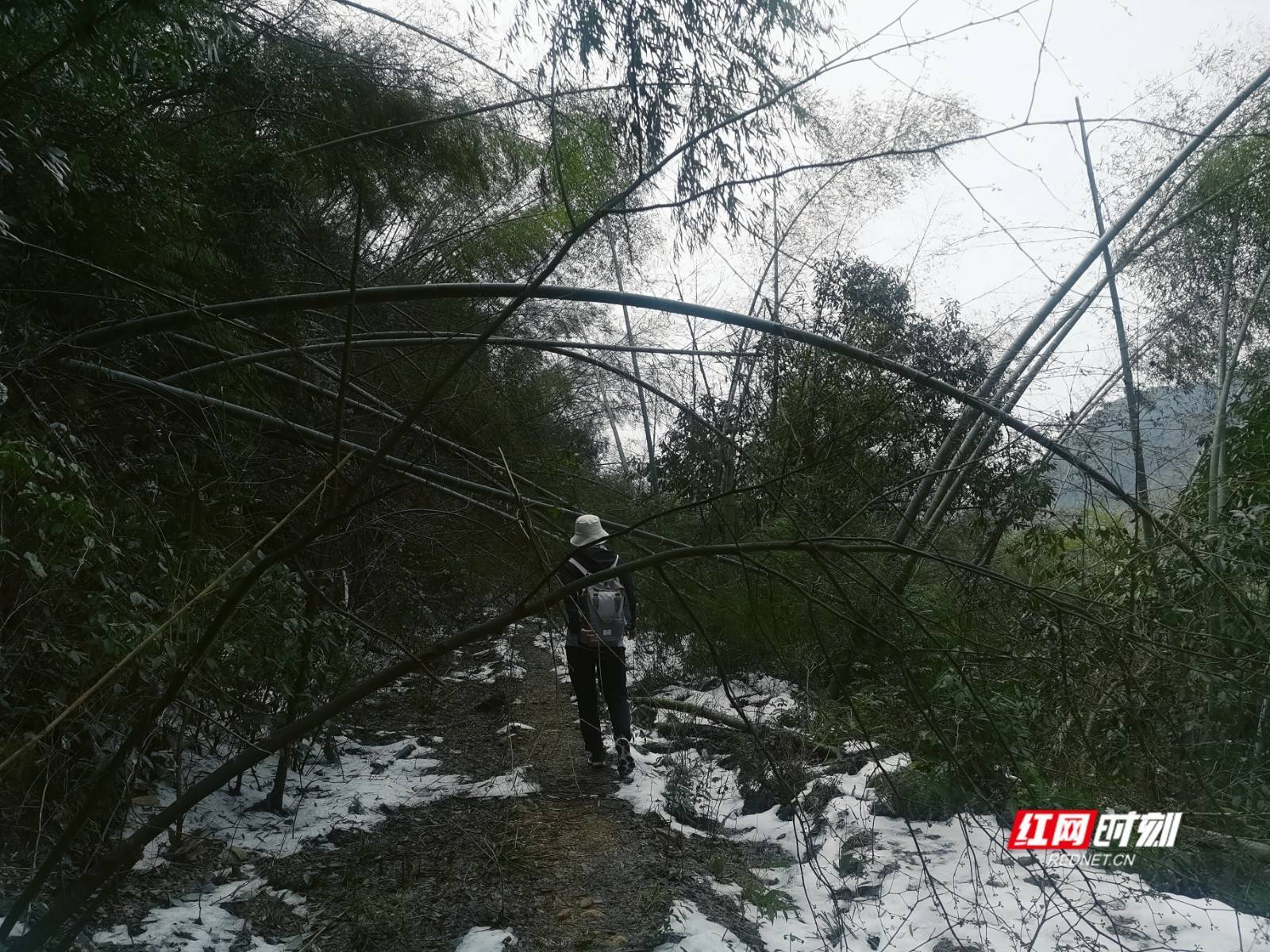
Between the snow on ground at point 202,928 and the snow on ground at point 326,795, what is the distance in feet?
1.15

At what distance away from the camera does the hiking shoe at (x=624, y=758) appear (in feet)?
14.3

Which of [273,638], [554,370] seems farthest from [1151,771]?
[554,370]

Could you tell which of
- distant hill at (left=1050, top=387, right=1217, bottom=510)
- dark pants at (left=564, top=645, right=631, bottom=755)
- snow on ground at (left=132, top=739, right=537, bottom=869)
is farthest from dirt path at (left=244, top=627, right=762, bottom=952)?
distant hill at (left=1050, top=387, right=1217, bottom=510)

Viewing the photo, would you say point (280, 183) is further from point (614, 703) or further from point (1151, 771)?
point (1151, 771)

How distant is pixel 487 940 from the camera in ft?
9.16

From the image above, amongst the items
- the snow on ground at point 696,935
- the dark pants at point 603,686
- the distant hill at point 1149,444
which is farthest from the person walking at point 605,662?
the distant hill at point 1149,444

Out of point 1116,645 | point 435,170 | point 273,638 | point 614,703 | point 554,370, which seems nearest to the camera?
point 1116,645

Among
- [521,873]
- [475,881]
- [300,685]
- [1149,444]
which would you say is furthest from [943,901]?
[300,685]

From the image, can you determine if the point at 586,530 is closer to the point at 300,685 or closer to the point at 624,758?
the point at 300,685

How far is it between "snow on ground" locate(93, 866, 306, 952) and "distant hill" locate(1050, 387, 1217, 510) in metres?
2.85

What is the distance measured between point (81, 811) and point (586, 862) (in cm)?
209

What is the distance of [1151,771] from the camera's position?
222 cm

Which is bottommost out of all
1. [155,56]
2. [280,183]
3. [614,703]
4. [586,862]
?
[586,862]

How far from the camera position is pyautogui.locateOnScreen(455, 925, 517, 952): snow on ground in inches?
108
